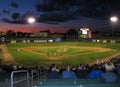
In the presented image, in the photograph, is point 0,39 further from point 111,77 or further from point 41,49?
point 111,77

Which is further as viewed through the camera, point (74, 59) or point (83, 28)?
point (83, 28)

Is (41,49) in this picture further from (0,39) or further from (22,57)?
(0,39)

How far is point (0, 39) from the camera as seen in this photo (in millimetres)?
64062

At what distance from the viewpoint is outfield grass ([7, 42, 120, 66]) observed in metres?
65.8

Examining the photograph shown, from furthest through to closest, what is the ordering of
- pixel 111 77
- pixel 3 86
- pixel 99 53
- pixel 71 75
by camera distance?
pixel 99 53 → pixel 3 86 → pixel 71 75 → pixel 111 77

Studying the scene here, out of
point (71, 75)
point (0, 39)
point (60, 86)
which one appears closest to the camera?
point (60, 86)

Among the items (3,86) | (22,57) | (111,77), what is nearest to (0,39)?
(22,57)

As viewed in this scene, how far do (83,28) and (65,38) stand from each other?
10.9 meters

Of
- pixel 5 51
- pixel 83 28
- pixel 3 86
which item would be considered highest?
pixel 83 28

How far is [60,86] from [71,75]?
16.4ft

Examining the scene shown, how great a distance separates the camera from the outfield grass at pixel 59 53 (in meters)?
65.8

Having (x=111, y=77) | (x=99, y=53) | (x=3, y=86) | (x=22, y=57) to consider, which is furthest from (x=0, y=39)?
(x=111, y=77)

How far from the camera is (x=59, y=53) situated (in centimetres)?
7256

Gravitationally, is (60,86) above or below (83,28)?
below
